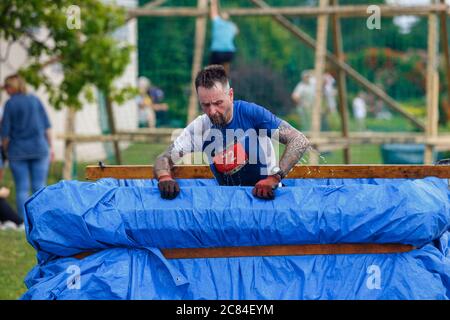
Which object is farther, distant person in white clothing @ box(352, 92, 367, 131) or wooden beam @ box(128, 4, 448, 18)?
distant person in white clothing @ box(352, 92, 367, 131)

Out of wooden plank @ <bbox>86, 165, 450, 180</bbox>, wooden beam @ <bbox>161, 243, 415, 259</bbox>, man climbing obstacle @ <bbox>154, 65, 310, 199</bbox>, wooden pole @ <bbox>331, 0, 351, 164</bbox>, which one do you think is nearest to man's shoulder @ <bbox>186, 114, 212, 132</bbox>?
man climbing obstacle @ <bbox>154, 65, 310, 199</bbox>

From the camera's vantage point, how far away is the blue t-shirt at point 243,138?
6.02 m

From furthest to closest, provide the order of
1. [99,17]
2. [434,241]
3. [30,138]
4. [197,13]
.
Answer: [197,13] < [99,17] < [30,138] < [434,241]

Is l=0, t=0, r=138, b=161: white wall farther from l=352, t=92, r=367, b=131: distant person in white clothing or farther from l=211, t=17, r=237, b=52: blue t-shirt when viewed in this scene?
l=352, t=92, r=367, b=131: distant person in white clothing

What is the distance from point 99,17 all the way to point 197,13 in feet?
5.49

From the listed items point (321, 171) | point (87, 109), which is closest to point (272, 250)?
point (321, 171)

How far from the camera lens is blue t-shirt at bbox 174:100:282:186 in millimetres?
6020

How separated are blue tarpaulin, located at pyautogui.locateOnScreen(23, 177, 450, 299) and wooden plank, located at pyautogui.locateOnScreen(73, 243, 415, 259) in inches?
1.1

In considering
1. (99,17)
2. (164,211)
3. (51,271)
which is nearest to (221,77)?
(164,211)

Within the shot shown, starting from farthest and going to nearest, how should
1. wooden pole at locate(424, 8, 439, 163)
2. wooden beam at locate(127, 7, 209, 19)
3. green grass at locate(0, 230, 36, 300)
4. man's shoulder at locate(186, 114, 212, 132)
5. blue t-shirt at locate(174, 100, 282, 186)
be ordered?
wooden pole at locate(424, 8, 439, 163) < wooden beam at locate(127, 7, 209, 19) < green grass at locate(0, 230, 36, 300) < man's shoulder at locate(186, 114, 212, 132) < blue t-shirt at locate(174, 100, 282, 186)

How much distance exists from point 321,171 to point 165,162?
1.24m

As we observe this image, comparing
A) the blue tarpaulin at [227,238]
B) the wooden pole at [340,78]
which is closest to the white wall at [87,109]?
the wooden pole at [340,78]
